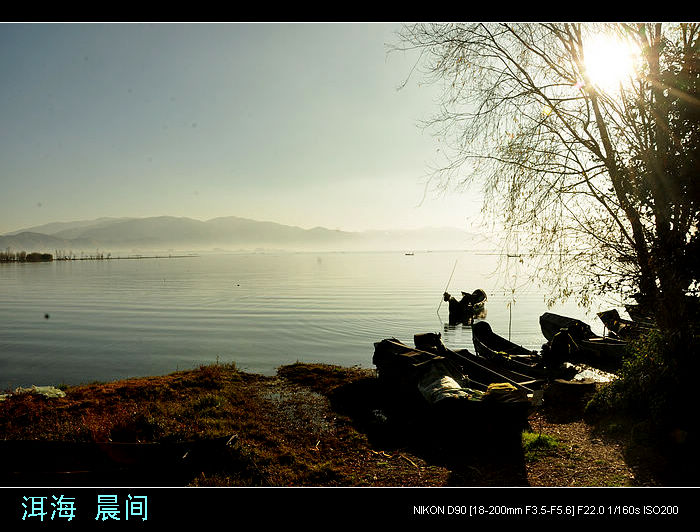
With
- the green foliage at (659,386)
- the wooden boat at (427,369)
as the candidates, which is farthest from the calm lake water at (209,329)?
the wooden boat at (427,369)

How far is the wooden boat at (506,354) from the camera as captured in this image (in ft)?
52.7

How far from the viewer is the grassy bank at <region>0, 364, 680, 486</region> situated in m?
7.90

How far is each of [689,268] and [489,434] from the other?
5.96 metres

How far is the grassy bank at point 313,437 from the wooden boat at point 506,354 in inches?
142

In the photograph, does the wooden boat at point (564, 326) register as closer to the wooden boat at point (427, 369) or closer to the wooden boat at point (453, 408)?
the wooden boat at point (427, 369)

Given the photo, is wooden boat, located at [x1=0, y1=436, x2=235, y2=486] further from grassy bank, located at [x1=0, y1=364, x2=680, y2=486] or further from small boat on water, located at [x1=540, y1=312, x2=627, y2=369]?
small boat on water, located at [x1=540, y1=312, x2=627, y2=369]

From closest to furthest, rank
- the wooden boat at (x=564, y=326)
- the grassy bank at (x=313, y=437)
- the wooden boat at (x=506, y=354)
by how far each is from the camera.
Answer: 1. the grassy bank at (x=313, y=437)
2. the wooden boat at (x=506, y=354)
3. the wooden boat at (x=564, y=326)

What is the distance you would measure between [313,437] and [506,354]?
1091cm

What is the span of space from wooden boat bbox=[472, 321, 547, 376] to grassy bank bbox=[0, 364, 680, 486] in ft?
11.9

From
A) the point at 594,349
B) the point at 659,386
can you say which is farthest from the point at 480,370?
the point at 594,349

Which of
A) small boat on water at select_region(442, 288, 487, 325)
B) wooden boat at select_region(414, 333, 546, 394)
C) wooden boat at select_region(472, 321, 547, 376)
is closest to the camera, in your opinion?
wooden boat at select_region(414, 333, 546, 394)

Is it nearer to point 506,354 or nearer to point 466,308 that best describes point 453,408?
point 506,354

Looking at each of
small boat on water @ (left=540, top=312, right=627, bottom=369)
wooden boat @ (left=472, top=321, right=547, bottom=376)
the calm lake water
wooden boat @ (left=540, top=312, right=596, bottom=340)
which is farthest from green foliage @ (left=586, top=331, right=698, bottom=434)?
wooden boat @ (left=540, top=312, right=596, bottom=340)

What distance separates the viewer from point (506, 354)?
58.6ft
